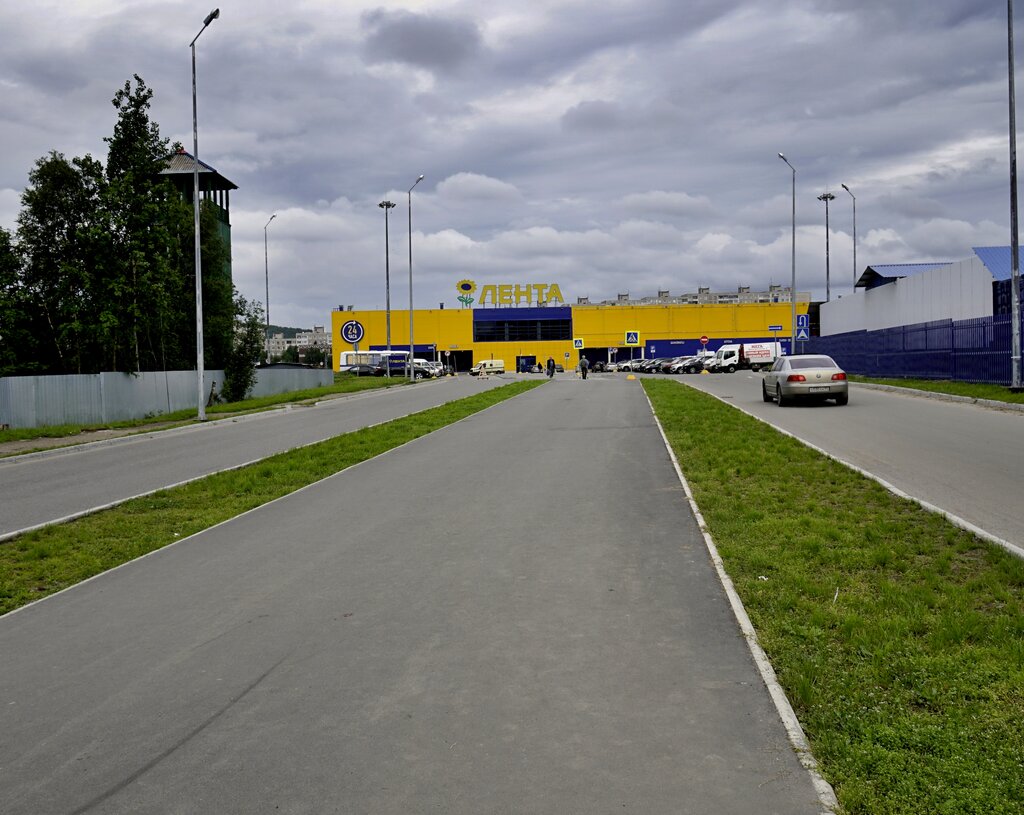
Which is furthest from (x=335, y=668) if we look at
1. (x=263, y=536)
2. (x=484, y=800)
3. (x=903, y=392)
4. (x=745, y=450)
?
(x=903, y=392)

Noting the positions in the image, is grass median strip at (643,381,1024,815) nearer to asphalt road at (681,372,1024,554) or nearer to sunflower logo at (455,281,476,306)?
asphalt road at (681,372,1024,554)

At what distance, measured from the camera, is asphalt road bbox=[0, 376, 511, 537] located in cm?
1205

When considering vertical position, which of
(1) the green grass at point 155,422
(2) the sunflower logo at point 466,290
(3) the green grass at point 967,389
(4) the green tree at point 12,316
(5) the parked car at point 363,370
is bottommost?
(1) the green grass at point 155,422

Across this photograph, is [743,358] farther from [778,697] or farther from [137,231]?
[778,697]

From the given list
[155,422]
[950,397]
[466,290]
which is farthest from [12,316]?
[466,290]

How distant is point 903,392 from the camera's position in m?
30.2

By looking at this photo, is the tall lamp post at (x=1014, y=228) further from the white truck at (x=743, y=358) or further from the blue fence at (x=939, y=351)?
the white truck at (x=743, y=358)

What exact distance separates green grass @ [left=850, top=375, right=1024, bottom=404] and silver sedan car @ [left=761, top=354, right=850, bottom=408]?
3.50 m

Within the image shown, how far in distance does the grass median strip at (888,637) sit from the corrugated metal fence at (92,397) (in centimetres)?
2296

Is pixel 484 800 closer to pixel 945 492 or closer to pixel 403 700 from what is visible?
pixel 403 700

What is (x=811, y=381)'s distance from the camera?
960 inches

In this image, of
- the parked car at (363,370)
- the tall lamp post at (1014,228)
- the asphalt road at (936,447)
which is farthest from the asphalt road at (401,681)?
the parked car at (363,370)

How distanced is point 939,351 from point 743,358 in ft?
117

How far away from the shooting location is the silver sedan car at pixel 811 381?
2428cm
